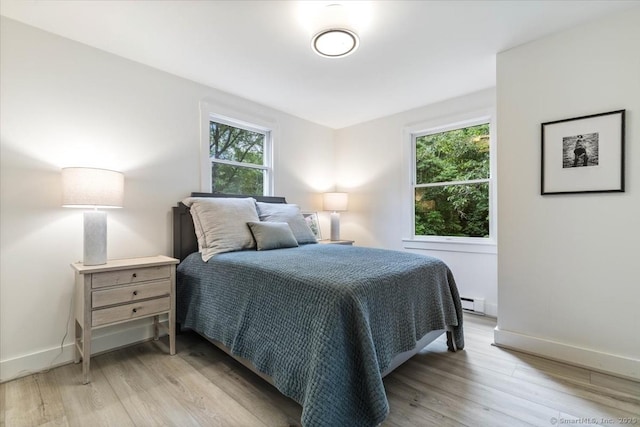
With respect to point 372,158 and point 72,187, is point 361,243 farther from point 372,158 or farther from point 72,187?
point 72,187

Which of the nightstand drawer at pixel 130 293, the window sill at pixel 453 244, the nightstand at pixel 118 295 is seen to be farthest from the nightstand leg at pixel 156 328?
the window sill at pixel 453 244

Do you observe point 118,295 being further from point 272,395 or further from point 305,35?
point 305,35

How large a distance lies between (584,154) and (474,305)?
1.76 m

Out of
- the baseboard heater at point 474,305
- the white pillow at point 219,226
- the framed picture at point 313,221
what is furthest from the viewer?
the framed picture at point 313,221

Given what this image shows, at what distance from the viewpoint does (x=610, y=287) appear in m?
1.88

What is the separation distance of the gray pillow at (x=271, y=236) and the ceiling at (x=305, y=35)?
1390 millimetres

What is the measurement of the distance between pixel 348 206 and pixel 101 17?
320 centimetres

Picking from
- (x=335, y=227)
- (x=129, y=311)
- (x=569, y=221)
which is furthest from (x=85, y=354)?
(x=569, y=221)

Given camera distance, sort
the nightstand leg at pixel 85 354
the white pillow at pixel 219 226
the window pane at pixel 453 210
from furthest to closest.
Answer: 1. the window pane at pixel 453 210
2. the white pillow at pixel 219 226
3. the nightstand leg at pixel 85 354

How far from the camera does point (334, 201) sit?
12.7 feet

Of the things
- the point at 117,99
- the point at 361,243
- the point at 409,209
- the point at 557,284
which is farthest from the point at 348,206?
the point at 117,99

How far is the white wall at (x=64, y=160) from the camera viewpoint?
1.86m

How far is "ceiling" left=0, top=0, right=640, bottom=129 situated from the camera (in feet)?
5.85

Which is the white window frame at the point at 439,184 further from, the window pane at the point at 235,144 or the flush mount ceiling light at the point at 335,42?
the window pane at the point at 235,144
